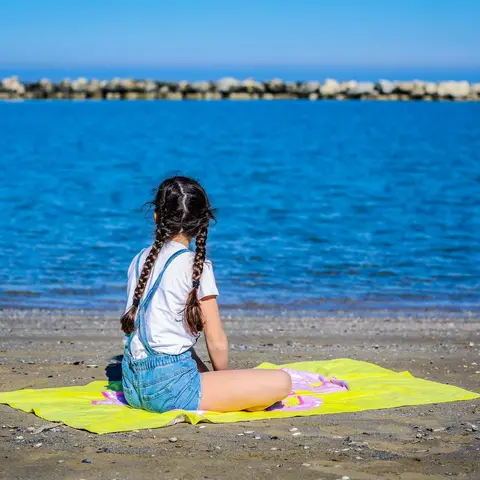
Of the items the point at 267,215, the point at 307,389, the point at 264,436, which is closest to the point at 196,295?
the point at 264,436

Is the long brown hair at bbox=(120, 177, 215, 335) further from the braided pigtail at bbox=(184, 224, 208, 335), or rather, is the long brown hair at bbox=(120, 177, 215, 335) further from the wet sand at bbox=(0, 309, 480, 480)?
the wet sand at bbox=(0, 309, 480, 480)

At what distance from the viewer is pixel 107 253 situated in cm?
1429

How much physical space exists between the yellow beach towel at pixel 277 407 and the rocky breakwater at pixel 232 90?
98.2 meters

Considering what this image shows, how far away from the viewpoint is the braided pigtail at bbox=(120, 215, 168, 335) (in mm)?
5371

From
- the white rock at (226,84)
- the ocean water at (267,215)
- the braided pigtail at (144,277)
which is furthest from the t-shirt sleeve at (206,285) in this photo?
the white rock at (226,84)

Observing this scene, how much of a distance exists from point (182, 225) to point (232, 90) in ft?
328

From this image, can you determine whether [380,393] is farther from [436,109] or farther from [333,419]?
[436,109]

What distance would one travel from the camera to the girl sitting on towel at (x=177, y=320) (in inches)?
210

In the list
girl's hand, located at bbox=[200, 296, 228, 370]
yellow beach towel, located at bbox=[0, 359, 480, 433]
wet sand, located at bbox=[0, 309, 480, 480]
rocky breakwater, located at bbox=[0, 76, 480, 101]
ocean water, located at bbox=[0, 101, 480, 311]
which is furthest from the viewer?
rocky breakwater, located at bbox=[0, 76, 480, 101]

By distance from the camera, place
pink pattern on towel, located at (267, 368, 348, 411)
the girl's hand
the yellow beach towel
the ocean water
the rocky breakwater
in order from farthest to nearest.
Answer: the rocky breakwater < the ocean water < pink pattern on towel, located at (267, 368, 348, 411) < the girl's hand < the yellow beach towel

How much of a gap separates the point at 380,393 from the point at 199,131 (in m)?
52.8

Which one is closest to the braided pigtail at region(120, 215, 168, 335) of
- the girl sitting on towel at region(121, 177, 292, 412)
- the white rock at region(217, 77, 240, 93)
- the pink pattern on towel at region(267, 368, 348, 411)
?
the girl sitting on towel at region(121, 177, 292, 412)

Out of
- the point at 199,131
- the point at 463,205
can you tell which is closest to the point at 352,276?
the point at 463,205

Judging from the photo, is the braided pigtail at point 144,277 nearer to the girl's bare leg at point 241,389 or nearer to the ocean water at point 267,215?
the ocean water at point 267,215
